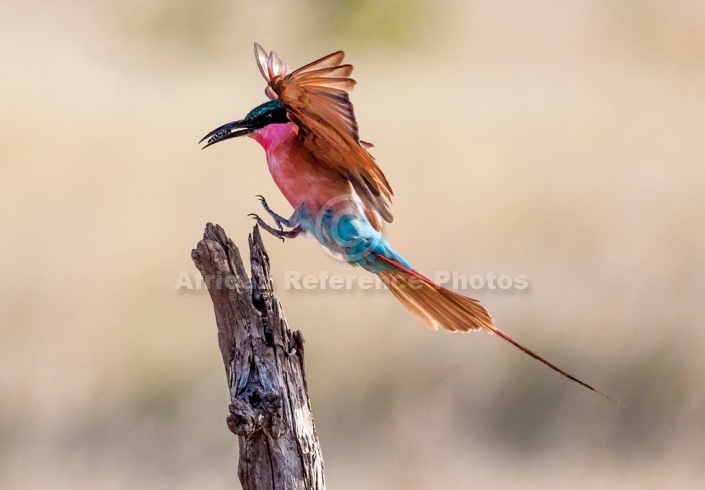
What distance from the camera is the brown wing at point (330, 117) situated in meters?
3.22

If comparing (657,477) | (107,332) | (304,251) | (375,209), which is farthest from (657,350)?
(107,332)

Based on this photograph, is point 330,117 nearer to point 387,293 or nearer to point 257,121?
point 257,121

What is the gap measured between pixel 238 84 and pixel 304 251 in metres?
2.63

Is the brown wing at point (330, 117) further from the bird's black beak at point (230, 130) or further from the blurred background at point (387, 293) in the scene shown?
the blurred background at point (387, 293)

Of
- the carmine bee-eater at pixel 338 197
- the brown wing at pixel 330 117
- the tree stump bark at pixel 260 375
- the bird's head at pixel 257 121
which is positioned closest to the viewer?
the tree stump bark at pixel 260 375

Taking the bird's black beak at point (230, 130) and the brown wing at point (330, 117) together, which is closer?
the brown wing at point (330, 117)

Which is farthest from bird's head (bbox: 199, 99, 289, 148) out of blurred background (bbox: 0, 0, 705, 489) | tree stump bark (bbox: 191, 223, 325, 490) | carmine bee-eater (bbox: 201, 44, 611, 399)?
blurred background (bbox: 0, 0, 705, 489)

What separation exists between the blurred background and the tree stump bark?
2257 millimetres

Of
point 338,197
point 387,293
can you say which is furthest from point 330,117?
point 387,293

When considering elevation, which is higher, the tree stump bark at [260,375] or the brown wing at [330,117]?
the brown wing at [330,117]

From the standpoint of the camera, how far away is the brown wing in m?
3.22

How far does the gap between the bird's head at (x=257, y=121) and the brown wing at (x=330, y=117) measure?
0.16 feet

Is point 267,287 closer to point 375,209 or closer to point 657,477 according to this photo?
point 375,209

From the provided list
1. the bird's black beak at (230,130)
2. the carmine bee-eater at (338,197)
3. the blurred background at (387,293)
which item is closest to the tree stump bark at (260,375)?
the carmine bee-eater at (338,197)
